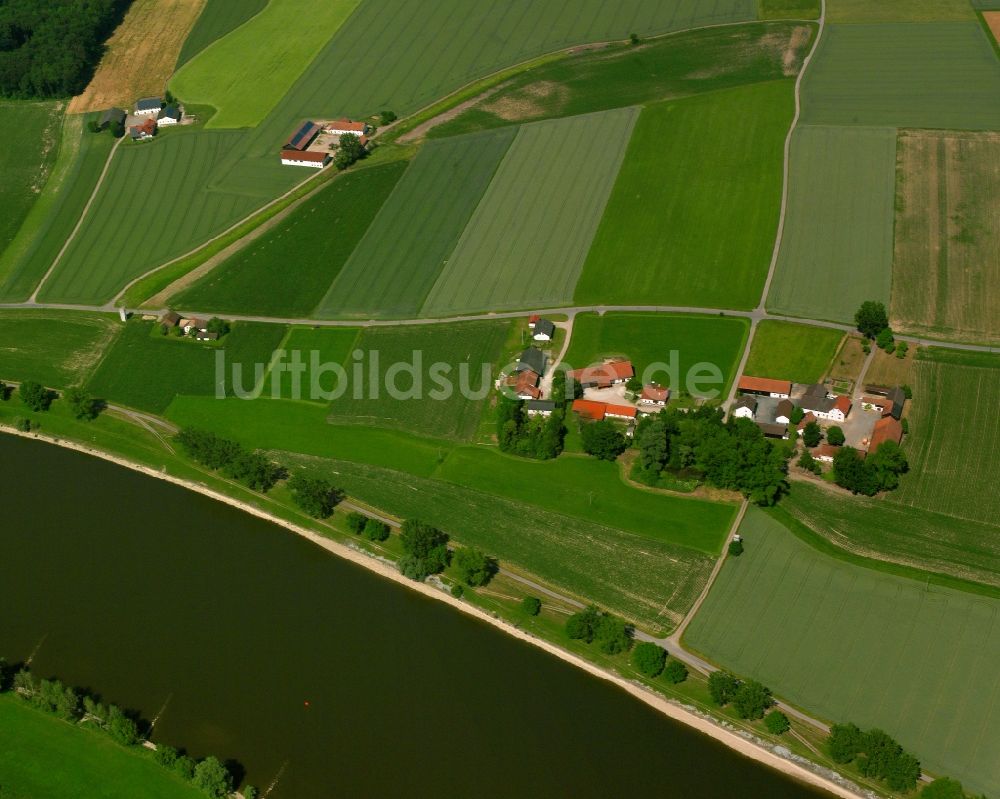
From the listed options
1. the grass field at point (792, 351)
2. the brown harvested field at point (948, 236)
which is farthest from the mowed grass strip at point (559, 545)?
the brown harvested field at point (948, 236)

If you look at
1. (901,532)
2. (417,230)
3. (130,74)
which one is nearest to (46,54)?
(130,74)

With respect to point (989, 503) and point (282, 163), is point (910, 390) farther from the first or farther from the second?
point (282, 163)

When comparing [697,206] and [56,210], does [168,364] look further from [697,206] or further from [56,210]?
[697,206]

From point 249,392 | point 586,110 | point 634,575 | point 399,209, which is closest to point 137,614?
point 249,392

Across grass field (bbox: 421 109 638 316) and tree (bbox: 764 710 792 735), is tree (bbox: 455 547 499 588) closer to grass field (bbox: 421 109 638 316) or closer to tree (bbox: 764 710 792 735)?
tree (bbox: 764 710 792 735)

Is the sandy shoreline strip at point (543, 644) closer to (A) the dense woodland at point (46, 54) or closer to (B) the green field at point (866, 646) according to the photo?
(B) the green field at point (866, 646)

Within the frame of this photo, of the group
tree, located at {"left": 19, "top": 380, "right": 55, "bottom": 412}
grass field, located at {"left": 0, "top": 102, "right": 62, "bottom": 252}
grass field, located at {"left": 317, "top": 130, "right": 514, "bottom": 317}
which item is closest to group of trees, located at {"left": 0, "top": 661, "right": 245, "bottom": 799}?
tree, located at {"left": 19, "top": 380, "right": 55, "bottom": 412}
